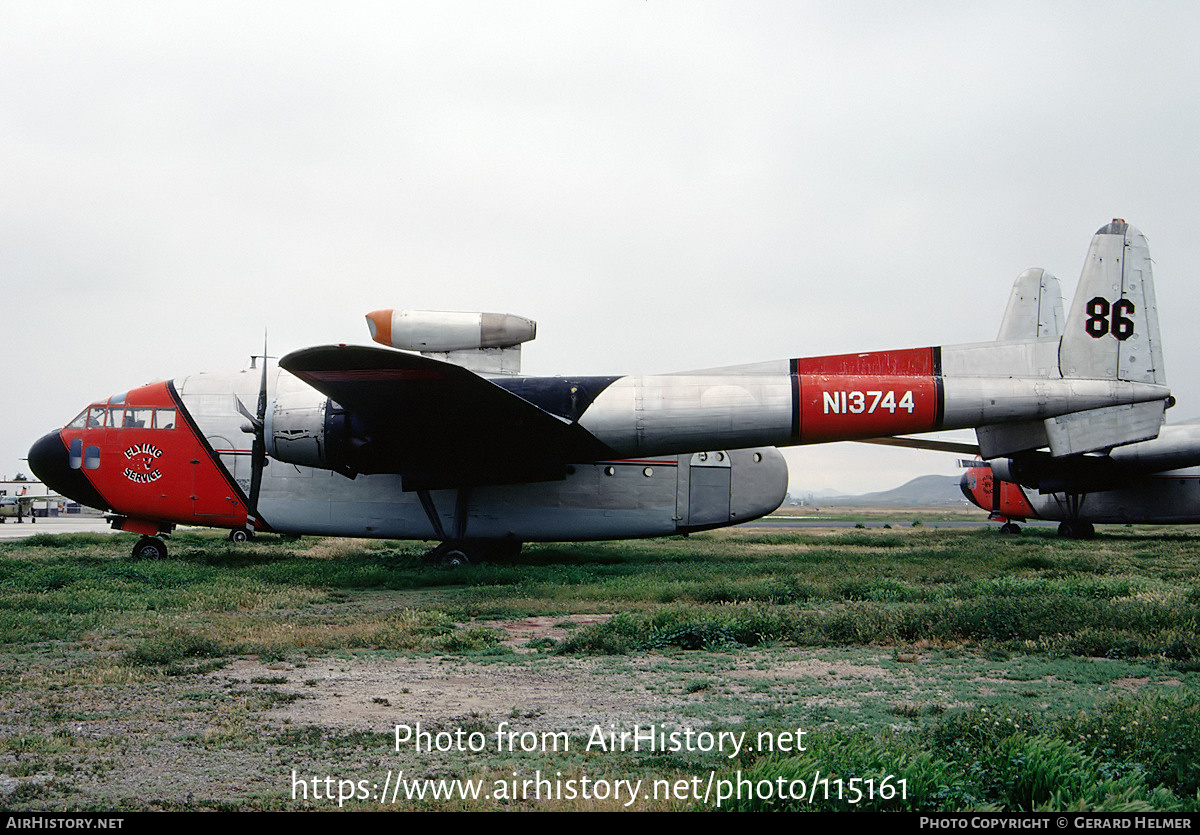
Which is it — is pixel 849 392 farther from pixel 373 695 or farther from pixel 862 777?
pixel 862 777

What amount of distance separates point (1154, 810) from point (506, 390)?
12.3 m

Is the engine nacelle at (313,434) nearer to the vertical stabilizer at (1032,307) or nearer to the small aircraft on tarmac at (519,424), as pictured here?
the small aircraft on tarmac at (519,424)

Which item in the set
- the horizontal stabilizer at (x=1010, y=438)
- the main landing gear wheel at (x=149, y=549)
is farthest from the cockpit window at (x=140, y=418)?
the horizontal stabilizer at (x=1010, y=438)

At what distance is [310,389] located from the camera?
16.0 metres

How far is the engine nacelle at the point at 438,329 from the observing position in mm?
16766

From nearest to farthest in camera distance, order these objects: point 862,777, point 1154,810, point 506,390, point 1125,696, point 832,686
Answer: point 1154,810, point 862,777, point 1125,696, point 832,686, point 506,390

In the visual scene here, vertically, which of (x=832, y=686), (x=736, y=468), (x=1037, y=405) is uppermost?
(x=1037, y=405)

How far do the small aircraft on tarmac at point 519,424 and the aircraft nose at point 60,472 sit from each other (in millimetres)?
41

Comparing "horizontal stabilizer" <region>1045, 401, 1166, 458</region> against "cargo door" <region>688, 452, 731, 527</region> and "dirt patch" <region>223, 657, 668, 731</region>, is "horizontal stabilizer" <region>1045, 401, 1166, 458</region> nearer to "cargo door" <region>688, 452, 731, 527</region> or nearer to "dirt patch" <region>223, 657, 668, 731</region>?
"cargo door" <region>688, 452, 731, 527</region>

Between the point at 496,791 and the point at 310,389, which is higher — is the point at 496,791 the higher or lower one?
the lower one

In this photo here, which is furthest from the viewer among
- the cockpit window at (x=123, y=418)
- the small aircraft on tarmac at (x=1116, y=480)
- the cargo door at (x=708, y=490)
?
the small aircraft on tarmac at (x=1116, y=480)

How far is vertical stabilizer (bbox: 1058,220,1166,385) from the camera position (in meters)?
15.5
